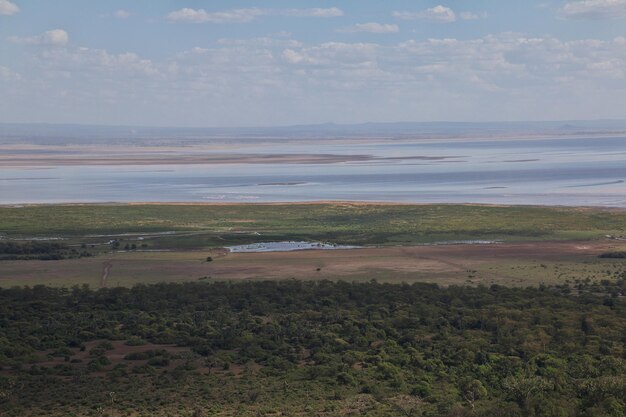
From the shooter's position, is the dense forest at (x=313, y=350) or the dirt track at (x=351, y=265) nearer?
the dense forest at (x=313, y=350)

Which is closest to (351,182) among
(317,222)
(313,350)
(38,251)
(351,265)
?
(317,222)

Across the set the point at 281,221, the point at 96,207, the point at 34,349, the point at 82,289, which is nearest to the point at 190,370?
the point at 34,349

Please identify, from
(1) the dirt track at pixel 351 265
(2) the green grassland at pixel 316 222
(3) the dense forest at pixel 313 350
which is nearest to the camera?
(3) the dense forest at pixel 313 350

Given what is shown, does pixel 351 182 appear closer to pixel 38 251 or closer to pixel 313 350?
pixel 38 251

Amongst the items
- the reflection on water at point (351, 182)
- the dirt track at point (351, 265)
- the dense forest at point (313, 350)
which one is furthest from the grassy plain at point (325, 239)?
the reflection on water at point (351, 182)

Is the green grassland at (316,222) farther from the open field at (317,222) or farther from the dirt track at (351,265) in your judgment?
the dirt track at (351,265)

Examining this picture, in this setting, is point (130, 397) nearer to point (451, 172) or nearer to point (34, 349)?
point (34, 349)
